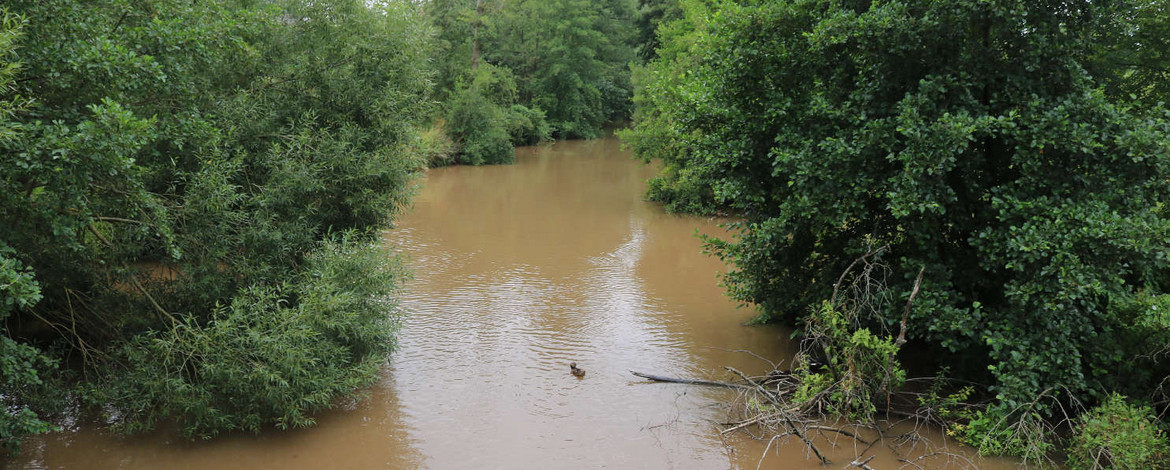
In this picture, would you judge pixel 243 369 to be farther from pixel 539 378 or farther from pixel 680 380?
pixel 680 380

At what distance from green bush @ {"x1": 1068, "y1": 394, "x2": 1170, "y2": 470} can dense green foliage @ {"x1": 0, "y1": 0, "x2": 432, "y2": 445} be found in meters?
8.00

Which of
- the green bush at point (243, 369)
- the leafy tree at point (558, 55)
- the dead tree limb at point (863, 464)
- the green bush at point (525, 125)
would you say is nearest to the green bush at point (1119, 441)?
the dead tree limb at point (863, 464)

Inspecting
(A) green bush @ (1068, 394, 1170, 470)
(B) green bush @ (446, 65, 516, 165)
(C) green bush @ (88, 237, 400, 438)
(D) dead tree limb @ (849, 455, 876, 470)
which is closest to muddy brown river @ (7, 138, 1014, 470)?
(D) dead tree limb @ (849, 455, 876, 470)

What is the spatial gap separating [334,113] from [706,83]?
18.4 ft

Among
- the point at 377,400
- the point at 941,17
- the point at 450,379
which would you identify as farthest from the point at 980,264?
the point at 377,400

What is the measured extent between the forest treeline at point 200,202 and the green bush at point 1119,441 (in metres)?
8.02

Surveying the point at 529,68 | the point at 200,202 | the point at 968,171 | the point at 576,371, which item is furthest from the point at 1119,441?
the point at 529,68

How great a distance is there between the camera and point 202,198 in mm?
9258

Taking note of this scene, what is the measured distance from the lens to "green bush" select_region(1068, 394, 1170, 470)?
285 inches

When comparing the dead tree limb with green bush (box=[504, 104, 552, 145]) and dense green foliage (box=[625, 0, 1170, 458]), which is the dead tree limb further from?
green bush (box=[504, 104, 552, 145])

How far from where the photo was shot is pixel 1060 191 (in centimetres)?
827

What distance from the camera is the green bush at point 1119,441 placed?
723 centimetres

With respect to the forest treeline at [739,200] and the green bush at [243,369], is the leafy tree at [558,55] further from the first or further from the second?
the green bush at [243,369]

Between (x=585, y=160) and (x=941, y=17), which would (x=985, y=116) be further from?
(x=585, y=160)
